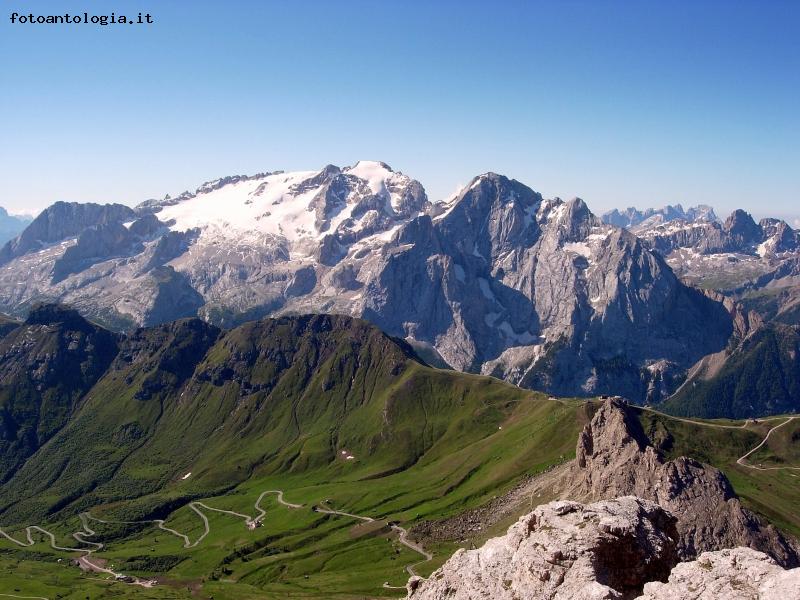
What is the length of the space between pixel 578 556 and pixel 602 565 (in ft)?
6.28

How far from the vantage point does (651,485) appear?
18100cm

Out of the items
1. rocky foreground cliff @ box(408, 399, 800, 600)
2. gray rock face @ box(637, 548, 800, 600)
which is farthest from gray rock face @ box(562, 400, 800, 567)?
gray rock face @ box(637, 548, 800, 600)

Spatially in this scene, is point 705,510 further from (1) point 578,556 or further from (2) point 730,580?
(2) point 730,580

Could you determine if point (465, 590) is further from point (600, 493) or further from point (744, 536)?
point (600, 493)

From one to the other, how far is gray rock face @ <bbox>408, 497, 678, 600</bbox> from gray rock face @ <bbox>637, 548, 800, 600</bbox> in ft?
13.8

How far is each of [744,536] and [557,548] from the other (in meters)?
130

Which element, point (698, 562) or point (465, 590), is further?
point (465, 590)

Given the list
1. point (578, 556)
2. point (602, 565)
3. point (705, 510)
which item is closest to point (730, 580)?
point (602, 565)

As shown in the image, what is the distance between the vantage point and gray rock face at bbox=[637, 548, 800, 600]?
3622 cm

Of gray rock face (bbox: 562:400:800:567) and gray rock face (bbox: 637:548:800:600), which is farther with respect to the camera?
gray rock face (bbox: 562:400:800:567)

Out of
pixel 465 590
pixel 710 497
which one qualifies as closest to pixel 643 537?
pixel 465 590

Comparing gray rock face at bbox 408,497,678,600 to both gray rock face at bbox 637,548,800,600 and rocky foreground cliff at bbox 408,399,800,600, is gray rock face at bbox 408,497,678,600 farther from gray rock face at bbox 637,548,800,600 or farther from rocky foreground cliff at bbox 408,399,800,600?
gray rock face at bbox 637,548,800,600

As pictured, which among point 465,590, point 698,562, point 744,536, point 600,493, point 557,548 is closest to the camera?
point 698,562

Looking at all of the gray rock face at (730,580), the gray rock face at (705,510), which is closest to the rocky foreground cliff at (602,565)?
the gray rock face at (730,580)
